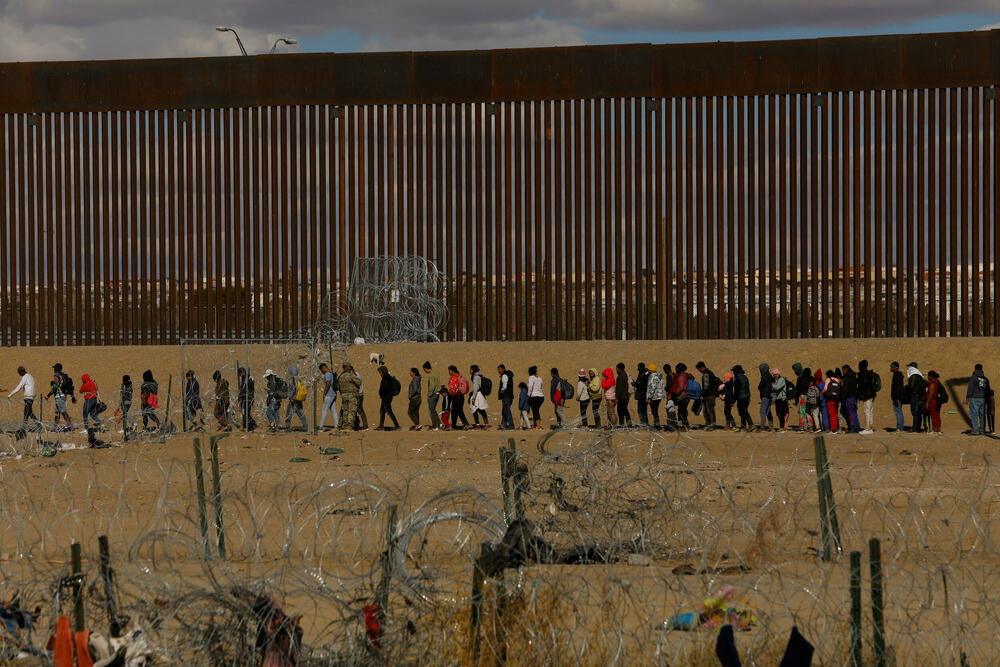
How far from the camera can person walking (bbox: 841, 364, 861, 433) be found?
18.2 meters

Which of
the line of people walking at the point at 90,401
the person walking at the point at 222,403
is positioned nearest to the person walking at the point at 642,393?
the person walking at the point at 222,403

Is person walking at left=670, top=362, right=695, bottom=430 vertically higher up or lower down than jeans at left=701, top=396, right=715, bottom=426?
higher up

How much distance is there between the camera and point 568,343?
2750cm

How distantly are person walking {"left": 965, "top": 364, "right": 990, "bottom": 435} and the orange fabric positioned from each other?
1476 cm

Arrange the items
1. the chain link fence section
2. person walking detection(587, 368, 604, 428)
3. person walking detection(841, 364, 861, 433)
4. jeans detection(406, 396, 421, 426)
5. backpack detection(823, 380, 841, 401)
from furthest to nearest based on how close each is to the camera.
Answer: the chain link fence section
jeans detection(406, 396, 421, 426)
person walking detection(587, 368, 604, 428)
person walking detection(841, 364, 861, 433)
backpack detection(823, 380, 841, 401)

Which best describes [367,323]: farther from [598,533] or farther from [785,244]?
[598,533]

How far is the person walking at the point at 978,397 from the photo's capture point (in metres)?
17.8

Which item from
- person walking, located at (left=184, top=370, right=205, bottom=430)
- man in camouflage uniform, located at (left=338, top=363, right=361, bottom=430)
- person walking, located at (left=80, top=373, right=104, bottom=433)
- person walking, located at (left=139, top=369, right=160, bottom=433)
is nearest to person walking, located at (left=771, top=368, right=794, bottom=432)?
man in camouflage uniform, located at (left=338, top=363, right=361, bottom=430)

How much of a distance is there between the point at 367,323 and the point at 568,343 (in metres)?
4.47

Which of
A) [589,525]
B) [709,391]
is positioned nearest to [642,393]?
[709,391]

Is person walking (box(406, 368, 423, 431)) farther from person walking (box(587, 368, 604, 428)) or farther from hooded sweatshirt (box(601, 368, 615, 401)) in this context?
hooded sweatshirt (box(601, 368, 615, 401))

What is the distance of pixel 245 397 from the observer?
19188mm

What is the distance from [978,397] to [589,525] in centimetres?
1155

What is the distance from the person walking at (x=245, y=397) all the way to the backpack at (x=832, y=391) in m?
8.21
